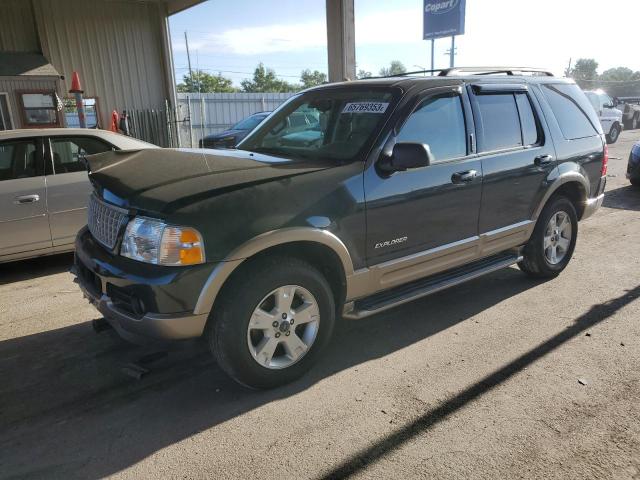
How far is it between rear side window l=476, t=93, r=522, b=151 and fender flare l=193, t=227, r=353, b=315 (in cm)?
186

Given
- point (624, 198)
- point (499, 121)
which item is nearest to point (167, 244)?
point (499, 121)

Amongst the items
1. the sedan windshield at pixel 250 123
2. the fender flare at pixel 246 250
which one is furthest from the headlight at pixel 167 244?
the sedan windshield at pixel 250 123

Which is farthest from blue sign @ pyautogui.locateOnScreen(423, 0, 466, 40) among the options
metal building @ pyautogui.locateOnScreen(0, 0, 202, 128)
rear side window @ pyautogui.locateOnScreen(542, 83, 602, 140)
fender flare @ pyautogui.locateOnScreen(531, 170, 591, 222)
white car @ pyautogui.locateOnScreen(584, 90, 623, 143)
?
fender flare @ pyautogui.locateOnScreen(531, 170, 591, 222)

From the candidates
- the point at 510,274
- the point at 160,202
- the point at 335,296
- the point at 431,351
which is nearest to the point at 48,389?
the point at 160,202

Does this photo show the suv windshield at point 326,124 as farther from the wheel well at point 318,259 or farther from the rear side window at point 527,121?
the rear side window at point 527,121

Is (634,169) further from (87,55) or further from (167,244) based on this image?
(87,55)

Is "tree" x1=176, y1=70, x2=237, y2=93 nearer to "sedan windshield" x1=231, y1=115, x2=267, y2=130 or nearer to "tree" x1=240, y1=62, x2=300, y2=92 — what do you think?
"tree" x1=240, y1=62, x2=300, y2=92

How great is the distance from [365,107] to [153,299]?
2.09 m

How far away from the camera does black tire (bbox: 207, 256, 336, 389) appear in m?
2.86

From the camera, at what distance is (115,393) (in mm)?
3168

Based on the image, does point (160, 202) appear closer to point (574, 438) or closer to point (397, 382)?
point (397, 382)

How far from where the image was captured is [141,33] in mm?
15250

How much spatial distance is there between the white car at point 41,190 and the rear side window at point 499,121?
406 centimetres

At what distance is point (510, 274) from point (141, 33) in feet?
46.3
